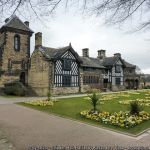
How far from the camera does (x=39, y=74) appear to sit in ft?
117

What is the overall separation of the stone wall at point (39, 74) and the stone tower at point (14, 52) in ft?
6.12

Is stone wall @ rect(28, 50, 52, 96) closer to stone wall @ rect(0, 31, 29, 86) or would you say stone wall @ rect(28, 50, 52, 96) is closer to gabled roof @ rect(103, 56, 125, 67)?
stone wall @ rect(0, 31, 29, 86)

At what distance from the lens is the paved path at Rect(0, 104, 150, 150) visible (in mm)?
9109

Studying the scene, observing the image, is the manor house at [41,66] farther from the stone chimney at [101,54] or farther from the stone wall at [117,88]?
the stone chimney at [101,54]

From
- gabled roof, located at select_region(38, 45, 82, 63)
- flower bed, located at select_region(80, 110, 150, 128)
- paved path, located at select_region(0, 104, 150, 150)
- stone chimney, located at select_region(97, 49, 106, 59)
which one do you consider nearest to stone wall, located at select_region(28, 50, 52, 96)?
gabled roof, located at select_region(38, 45, 82, 63)

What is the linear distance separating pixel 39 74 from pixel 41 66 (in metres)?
1.28

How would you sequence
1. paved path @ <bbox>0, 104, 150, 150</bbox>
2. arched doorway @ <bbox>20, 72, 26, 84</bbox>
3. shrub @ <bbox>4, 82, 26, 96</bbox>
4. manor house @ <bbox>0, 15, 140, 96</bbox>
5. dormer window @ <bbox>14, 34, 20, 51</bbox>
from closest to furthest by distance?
1. paved path @ <bbox>0, 104, 150, 150</bbox>
2. shrub @ <bbox>4, 82, 26, 96</bbox>
3. manor house @ <bbox>0, 15, 140, 96</bbox>
4. dormer window @ <bbox>14, 34, 20, 51</bbox>
5. arched doorway @ <bbox>20, 72, 26, 84</bbox>

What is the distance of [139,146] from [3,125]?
6.93 metres

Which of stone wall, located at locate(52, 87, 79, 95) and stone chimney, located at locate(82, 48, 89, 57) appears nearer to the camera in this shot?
stone wall, located at locate(52, 87, 79, 95)

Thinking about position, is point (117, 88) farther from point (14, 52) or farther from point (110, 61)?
point (14, 52)

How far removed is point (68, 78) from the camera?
36.7 meters

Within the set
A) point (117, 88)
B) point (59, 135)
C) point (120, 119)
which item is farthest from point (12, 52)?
point (59, 135)

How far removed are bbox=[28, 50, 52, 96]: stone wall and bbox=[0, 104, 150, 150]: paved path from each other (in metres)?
21.0

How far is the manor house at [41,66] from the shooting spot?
34750 mm
